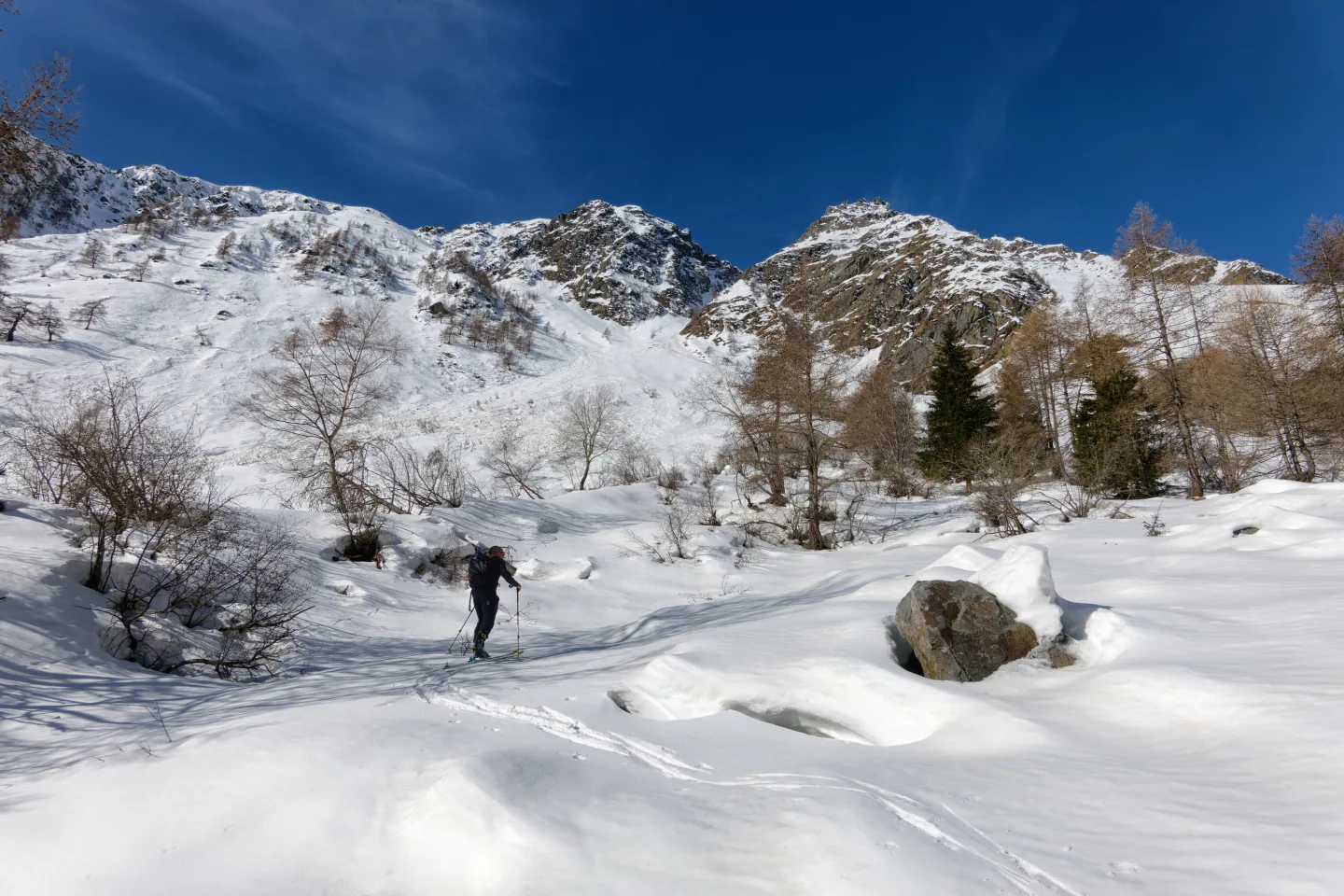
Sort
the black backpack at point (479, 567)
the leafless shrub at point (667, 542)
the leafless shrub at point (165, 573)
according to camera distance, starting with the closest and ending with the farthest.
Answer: the leafless shrub at point (165, 573) → the black backpack at point (479, 567) → the leafless shrub at point (667, 542)

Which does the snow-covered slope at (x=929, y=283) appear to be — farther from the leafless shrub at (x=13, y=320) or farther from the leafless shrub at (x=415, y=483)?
the leafless shrub at (x=13, y=320)

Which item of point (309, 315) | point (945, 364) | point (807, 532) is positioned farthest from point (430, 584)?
point (309, 315)

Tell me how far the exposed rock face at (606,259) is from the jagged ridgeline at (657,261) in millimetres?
334

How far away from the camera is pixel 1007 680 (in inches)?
191

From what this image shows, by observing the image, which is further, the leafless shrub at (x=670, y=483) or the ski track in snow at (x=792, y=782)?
the leafless shrub at (x=670, y=483)

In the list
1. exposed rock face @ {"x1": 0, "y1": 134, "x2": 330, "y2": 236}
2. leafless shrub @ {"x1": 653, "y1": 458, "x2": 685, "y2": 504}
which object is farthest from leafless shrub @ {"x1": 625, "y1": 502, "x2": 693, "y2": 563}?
exposed rock face @ {"x1": 0, "y1": 134, "x2": 330, "y2": 236}

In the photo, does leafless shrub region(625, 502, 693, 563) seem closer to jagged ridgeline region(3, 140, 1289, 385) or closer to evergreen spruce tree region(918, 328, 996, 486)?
jagged ridgeline region(3, 140, 1289, 385)

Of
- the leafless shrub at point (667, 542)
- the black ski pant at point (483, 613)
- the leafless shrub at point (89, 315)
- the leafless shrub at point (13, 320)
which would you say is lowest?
the black ski pant at point (483, 613)

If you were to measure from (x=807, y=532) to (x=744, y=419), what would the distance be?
3.95 meters

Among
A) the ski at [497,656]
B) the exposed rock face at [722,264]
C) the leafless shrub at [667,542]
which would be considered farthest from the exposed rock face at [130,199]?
the ski at [497,656]

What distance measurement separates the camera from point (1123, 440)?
1623 centimetres

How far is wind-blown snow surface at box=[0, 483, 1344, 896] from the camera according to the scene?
2420 millimetres

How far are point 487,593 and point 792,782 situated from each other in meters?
5.87

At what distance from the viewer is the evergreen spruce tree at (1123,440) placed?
16.8 meters
